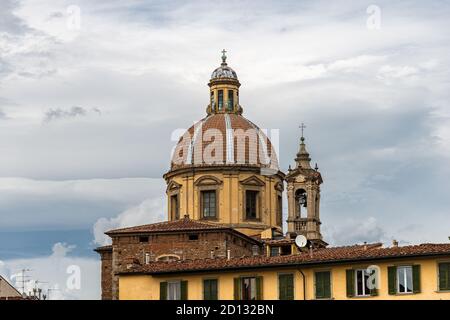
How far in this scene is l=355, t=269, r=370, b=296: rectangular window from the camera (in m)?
58.2

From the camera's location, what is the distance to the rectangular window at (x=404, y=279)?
57438mm

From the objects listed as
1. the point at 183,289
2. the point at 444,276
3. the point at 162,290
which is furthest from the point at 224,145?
the point at 444,276

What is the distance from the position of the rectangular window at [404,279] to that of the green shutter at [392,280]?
12 centimetres

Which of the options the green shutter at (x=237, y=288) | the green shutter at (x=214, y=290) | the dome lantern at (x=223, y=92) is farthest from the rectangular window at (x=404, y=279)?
the dome lantern at (x=223, y=92)

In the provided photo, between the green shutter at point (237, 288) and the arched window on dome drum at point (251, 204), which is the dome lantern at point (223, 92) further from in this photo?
the green shutter at point (237, 288)

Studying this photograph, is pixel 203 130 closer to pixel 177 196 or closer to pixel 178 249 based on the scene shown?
pixel 177 196

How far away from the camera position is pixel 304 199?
308 feet

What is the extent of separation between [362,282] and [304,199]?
35.1 metres

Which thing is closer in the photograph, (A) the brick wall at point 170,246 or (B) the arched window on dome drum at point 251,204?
(A) the brick wall at point 170,246

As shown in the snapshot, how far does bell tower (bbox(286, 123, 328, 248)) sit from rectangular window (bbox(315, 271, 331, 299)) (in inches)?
1250

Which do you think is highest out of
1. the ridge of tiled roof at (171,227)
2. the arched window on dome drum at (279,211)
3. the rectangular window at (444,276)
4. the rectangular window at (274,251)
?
the arched window on dome drum at (279,211)

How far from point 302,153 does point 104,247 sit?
15705 millimetres

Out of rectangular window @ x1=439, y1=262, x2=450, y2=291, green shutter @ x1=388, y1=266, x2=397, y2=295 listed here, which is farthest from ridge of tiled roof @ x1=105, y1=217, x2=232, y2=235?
rectangular window @ x1=439, y1=262, x2=450, y2=291
